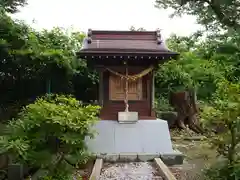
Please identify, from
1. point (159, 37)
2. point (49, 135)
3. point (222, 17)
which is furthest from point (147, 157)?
point (222, 17)

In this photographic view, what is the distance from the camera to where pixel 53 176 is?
539 cm

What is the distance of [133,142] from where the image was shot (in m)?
8.87

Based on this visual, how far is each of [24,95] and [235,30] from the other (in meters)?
8.82

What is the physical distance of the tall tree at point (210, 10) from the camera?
10766mm

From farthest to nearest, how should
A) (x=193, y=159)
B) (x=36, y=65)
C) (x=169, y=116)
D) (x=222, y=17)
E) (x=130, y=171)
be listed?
1. (x=169, y=116)
2. (x=36, y=65)
3. (x=222, y=17)
4. (x=193, y=159)
5. (x=130, y=171)

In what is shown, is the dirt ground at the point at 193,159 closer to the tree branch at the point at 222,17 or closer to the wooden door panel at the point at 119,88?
the wooden door panel at the point at 119,88

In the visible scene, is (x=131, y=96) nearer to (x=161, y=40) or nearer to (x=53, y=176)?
(x=161, y=40)

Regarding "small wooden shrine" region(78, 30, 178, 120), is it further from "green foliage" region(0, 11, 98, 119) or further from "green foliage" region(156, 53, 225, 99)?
"green foliage" region(156, 53, 225, 99)

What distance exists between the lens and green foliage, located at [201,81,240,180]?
4918 millimetres

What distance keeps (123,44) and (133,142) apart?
3052mm

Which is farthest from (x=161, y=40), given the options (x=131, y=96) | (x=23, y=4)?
(x=23, y=4)

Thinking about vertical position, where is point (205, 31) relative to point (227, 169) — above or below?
above

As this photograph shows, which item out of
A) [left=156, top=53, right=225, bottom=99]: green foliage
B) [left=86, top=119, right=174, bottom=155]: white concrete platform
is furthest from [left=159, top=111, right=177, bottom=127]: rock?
[left=86, top=119, right=174, bottom=155]: white concrete platform

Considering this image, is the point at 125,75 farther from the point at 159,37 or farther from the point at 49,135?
the point at 49,135
